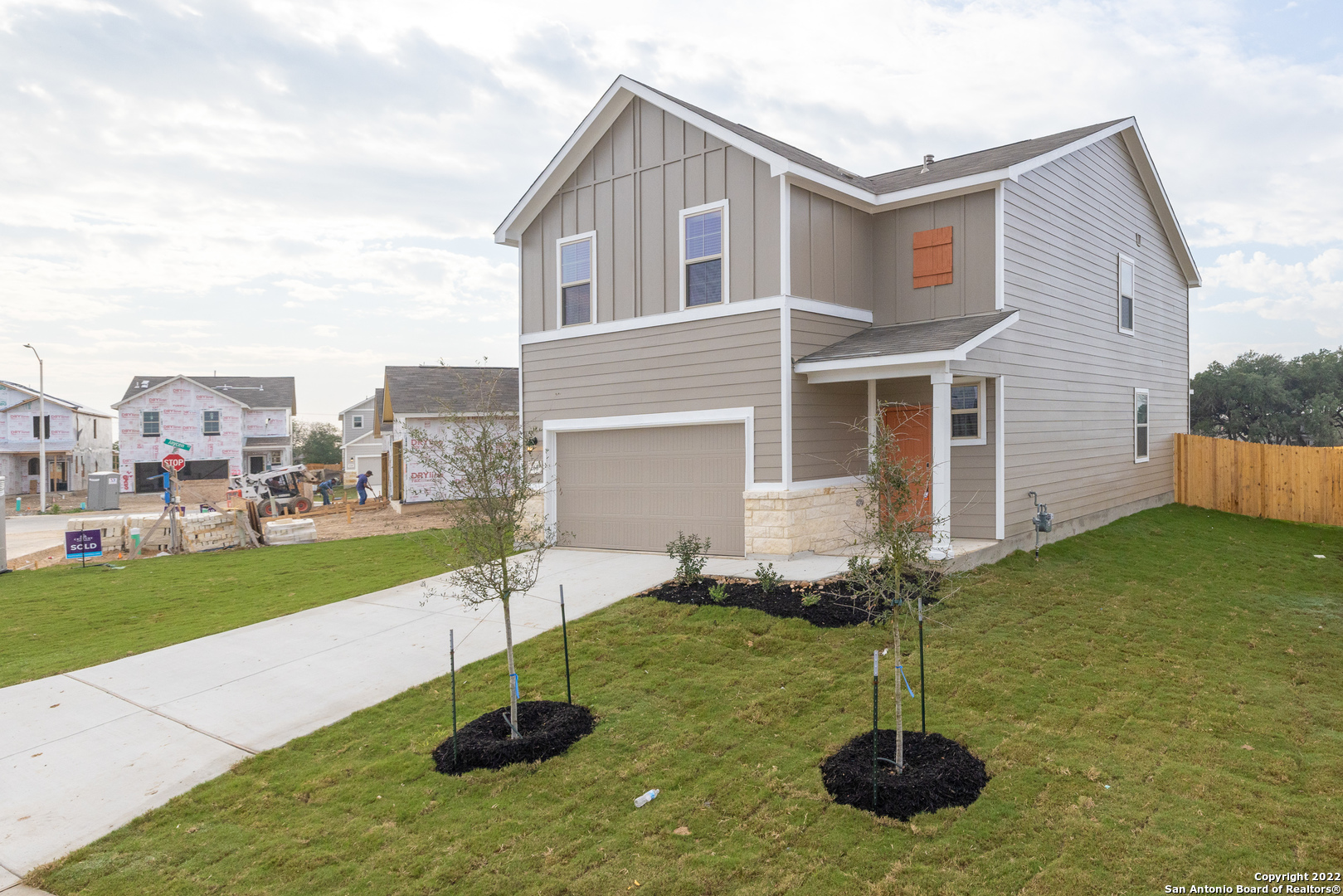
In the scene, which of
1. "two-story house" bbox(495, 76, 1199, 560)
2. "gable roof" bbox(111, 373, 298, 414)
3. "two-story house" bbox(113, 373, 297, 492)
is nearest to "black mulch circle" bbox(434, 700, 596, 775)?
"two-story house" bbox(495, 76, 1199, 560)

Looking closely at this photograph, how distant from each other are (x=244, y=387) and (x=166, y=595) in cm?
4081

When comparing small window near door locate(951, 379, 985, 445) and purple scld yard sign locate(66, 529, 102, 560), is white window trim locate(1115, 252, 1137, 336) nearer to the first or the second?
small window near door locate(951, 379, 985, 445)

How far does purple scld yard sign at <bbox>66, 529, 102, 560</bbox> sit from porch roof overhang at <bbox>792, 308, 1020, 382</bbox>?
15.2 metres

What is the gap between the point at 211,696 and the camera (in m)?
6.64

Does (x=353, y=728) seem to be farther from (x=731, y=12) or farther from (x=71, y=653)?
(x=731, y=12)

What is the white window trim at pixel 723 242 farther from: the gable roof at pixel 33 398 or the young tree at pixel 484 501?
the gable roof at pixel 33 398

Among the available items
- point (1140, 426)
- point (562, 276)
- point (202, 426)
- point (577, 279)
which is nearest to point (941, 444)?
point (577, 279)

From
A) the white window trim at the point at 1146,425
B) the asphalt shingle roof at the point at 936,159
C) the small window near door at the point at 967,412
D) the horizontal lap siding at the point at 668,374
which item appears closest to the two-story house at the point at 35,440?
the horizontal lap siding at the point at 668,374

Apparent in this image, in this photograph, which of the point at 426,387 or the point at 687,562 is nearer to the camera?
the point at 687,562

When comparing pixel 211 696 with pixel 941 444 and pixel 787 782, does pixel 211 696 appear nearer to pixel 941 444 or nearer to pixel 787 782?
pixel 787 782

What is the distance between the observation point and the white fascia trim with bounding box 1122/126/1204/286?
1448 centimetres

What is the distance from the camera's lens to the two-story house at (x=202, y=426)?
131ft

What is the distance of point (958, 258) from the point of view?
11.3 meters

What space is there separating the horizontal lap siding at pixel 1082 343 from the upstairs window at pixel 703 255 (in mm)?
4012
